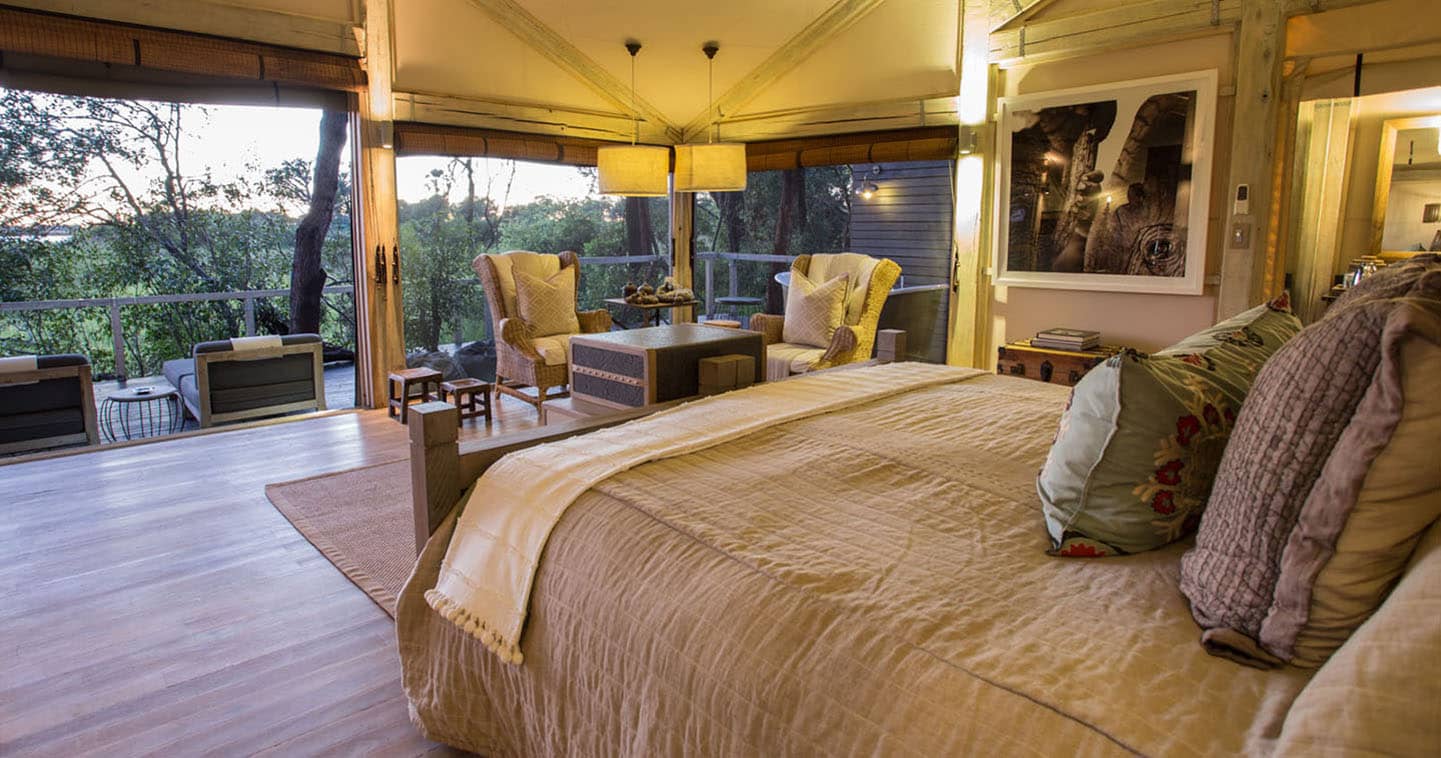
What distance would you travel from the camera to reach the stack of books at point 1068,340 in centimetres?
466

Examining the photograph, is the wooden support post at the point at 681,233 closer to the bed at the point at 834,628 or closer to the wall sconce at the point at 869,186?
the wall sconce at the point at 869,186

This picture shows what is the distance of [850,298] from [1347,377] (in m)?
4.33

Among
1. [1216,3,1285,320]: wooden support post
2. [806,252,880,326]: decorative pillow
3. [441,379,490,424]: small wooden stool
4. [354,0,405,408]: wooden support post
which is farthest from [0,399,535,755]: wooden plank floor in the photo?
[1216,3,1285,320]: wooden support post

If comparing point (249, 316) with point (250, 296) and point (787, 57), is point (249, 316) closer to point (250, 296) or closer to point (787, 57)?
point (250, 296)

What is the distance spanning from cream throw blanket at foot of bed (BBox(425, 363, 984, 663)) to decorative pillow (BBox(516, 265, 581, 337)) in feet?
11.7

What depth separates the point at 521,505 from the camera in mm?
1727

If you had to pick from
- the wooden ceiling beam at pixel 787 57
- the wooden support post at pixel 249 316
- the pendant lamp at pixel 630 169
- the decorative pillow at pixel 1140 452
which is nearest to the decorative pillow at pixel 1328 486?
the decorative pillow at pixel 1140 452

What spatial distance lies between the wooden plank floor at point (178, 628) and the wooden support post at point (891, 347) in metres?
2.06

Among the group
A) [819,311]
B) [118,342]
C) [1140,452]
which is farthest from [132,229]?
[1140,452]

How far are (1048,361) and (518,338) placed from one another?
10.7 ft

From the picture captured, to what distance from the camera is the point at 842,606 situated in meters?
1.20

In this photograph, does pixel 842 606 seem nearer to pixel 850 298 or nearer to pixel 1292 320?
pixel 1292 320

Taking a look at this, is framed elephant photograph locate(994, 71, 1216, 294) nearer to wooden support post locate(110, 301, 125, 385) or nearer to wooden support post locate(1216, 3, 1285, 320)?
wooden support post locate(1216, 3, 1285, 320)

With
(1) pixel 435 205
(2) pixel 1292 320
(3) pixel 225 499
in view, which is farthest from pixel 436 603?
(1) pixel 435 205
